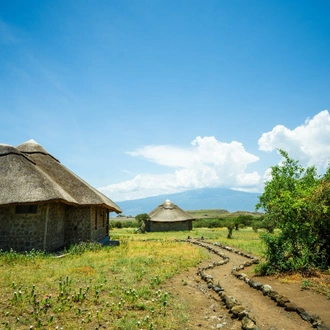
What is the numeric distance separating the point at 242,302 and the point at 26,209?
12549mm

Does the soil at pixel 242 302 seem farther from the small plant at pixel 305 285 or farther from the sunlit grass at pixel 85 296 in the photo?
the sunlit grass at pixel 85 296

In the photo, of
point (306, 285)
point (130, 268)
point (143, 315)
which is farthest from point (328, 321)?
point (130, 268)

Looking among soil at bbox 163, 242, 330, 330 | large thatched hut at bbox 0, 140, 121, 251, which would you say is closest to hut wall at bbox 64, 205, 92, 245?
large thatched hut at bbox 0, 140, 121, 251

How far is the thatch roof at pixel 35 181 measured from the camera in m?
14.9

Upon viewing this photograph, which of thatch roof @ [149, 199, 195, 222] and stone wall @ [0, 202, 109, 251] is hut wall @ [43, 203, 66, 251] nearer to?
stone wall @ [0, 202, 109, 251]

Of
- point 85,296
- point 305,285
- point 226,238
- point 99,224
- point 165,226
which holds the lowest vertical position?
point 305,285

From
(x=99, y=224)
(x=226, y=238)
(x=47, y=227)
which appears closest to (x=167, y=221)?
(x=226, y=238)

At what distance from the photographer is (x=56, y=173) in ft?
65.2

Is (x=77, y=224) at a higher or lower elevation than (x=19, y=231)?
higher

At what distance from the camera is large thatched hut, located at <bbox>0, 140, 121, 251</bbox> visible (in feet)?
49.2

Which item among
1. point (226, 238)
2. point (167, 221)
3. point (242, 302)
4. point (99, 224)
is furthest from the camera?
point (167, 221)

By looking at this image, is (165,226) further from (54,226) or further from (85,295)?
(85,295)

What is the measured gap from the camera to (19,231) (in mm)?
15172

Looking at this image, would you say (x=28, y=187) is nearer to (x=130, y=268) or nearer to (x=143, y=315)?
(x=130, y=268)
